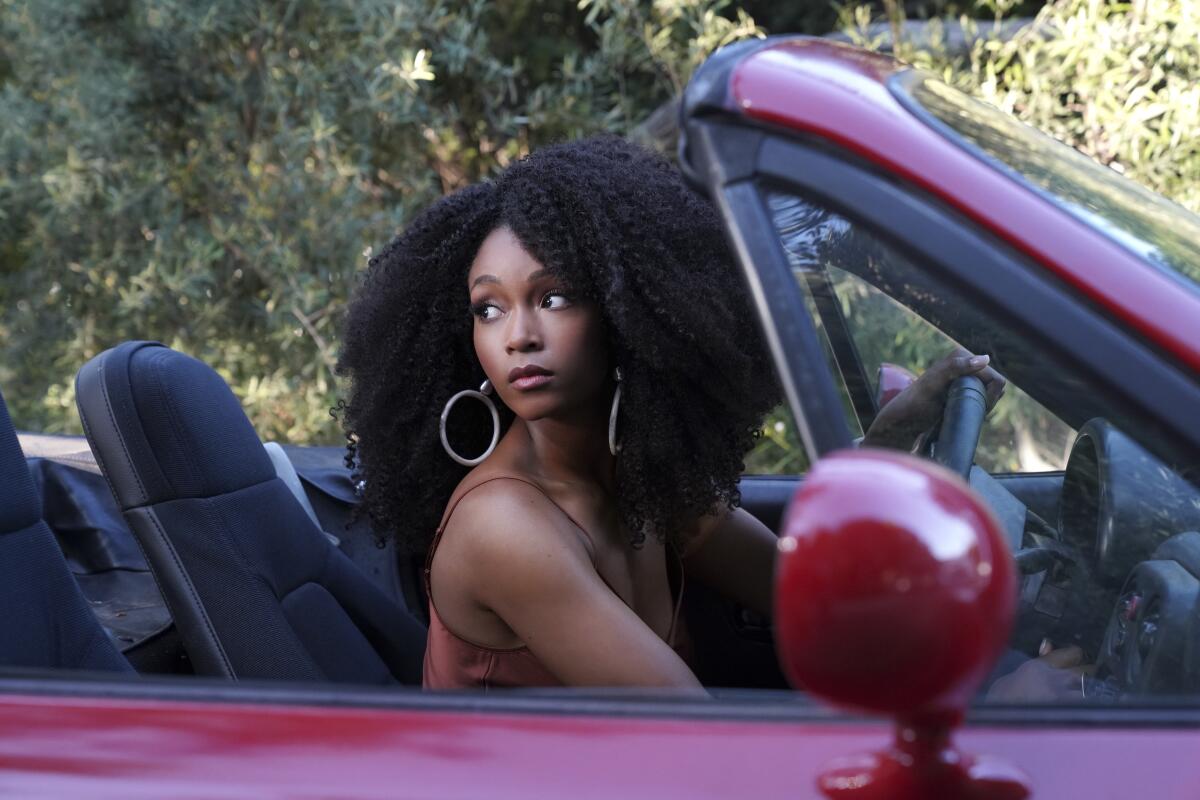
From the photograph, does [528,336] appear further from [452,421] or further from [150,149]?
[150,149]

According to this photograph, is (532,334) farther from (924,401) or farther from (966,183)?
→ (966,183)

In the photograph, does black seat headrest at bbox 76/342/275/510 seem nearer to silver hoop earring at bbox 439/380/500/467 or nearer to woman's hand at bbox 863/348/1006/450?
silver hoop earring at bbox 439/380/500/467

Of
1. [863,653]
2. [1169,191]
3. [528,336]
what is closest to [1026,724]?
[863,653]

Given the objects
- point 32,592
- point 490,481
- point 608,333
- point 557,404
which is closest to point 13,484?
point 32,592

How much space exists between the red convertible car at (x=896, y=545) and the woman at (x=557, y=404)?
20.1 inches

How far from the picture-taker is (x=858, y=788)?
3.17 ft

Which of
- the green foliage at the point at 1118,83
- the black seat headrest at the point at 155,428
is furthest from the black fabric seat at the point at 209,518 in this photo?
the green foliage at the point at 1118,83

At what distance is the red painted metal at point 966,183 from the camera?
1.14 m

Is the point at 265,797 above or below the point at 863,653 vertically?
below

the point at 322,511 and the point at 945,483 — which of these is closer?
the point at 945,483

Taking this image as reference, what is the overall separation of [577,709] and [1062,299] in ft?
1.76

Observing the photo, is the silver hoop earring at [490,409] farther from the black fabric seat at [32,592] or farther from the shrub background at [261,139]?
the shrub background at [261,139]

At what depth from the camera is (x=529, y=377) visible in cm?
189

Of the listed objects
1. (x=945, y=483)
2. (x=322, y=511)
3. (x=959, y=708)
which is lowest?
(x=322, y=511)
